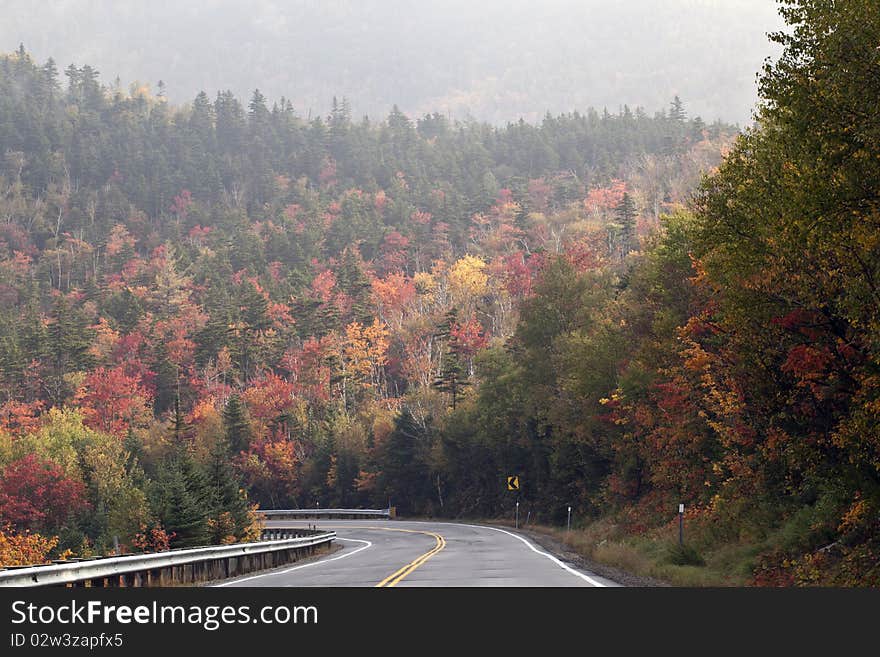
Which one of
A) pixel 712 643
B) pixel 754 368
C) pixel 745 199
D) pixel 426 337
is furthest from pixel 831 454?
pixel 426 337

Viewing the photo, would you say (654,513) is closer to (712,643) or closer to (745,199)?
(745,199)

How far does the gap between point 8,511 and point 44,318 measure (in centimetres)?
5891

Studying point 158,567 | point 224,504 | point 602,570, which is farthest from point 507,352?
point 158,567

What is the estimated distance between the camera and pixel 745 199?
1044 inches

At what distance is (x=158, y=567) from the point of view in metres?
20.5

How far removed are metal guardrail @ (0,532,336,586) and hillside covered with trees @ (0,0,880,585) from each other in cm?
1274

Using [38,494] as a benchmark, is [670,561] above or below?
above

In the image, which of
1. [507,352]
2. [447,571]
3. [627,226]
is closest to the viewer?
[447,571]

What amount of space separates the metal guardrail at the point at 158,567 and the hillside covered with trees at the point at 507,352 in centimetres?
1274

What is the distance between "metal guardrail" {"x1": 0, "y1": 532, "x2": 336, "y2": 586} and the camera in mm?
15242

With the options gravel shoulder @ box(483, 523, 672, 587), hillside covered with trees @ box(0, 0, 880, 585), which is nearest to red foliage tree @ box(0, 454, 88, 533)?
hillside covered with trees @ box(0, 0, 880, 585)

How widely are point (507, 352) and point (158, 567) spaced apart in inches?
2383

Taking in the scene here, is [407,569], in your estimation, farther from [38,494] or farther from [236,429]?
[236,429]

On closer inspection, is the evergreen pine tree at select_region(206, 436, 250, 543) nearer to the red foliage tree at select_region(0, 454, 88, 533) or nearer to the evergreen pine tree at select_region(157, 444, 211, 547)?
the evergreen pine tree at select_region(157, 444, 211, 547)
